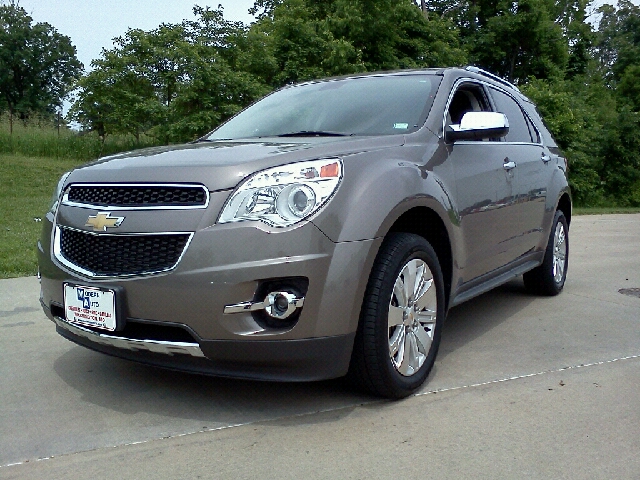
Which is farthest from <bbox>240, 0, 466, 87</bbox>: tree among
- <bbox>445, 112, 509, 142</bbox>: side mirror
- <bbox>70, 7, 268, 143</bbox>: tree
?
<bbox>445, 112, 509, 142</bbox>: side mirror

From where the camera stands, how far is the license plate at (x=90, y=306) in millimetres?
3000

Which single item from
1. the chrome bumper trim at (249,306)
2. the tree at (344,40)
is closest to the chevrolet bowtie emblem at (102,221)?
the chrome bumper trim at (249,306)

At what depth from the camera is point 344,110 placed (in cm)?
420

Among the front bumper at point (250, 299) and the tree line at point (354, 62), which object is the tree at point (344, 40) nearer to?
the tree line at point (354, 62)

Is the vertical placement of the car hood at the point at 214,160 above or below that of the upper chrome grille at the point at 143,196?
above

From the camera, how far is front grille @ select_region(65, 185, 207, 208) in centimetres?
293

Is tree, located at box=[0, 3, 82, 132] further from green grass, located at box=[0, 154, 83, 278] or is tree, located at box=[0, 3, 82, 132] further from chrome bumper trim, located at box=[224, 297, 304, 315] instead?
chrome bumper trim, located at box=[224, 297, 304, 315]

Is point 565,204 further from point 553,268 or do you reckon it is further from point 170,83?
point 170,83

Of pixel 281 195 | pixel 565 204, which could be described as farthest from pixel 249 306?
pixel 565 204

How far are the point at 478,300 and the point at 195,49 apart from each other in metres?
11.2

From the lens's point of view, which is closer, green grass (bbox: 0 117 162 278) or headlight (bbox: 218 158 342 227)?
headlight (bbox: 218 158 342 227)

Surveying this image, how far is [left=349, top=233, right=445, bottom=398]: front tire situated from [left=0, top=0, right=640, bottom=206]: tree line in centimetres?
1165

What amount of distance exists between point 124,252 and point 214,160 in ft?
1.83

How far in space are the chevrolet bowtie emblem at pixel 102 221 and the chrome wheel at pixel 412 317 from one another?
1.26 meters
